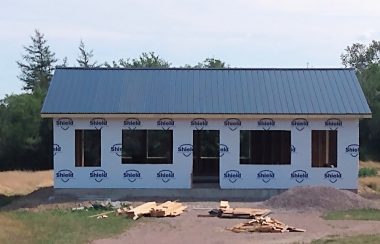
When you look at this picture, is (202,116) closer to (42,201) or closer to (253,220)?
(42,201)

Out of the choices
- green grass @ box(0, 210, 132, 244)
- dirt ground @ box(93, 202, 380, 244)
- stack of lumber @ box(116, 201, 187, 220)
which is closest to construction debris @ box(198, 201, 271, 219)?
dirt ground @ box(93, 202, 380, 244)

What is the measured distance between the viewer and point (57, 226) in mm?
20281

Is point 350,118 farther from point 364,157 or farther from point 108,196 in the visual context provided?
point 364,157

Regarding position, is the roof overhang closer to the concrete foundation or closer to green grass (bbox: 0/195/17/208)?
the concrete foundation

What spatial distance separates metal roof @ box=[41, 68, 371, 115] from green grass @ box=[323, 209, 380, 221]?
462 cm

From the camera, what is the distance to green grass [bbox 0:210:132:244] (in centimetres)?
1800

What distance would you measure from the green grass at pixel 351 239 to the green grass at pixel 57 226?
17.4 feet

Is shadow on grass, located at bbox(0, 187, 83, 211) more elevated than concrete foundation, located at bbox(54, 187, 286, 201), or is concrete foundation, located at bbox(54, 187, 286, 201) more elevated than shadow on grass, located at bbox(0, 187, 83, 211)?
concrete foundation, located at bbox(54, 187, 286, 201)

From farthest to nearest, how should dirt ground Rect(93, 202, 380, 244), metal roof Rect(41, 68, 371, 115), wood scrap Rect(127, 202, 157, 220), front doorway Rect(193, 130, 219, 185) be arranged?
1. front doorway Rect(193, 130, 219, 185)
2. metal roof Rect(41, 68, 371, 115)
3. wood scrap Rect(127, 202, 157, 220)
4. dirt ground Rect(93, 202, 380, 244)

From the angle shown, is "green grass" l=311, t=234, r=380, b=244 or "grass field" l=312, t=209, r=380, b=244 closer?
"green grass" l=311, t=234, r=380, b=244

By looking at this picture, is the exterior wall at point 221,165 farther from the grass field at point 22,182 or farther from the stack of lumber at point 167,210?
the grass field at point 22,182

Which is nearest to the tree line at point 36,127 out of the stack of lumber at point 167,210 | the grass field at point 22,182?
the grass field at point 22,182

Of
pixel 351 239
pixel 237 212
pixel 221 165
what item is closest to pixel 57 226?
pixel 237 212

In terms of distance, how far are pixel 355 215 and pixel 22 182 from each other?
2039cm
